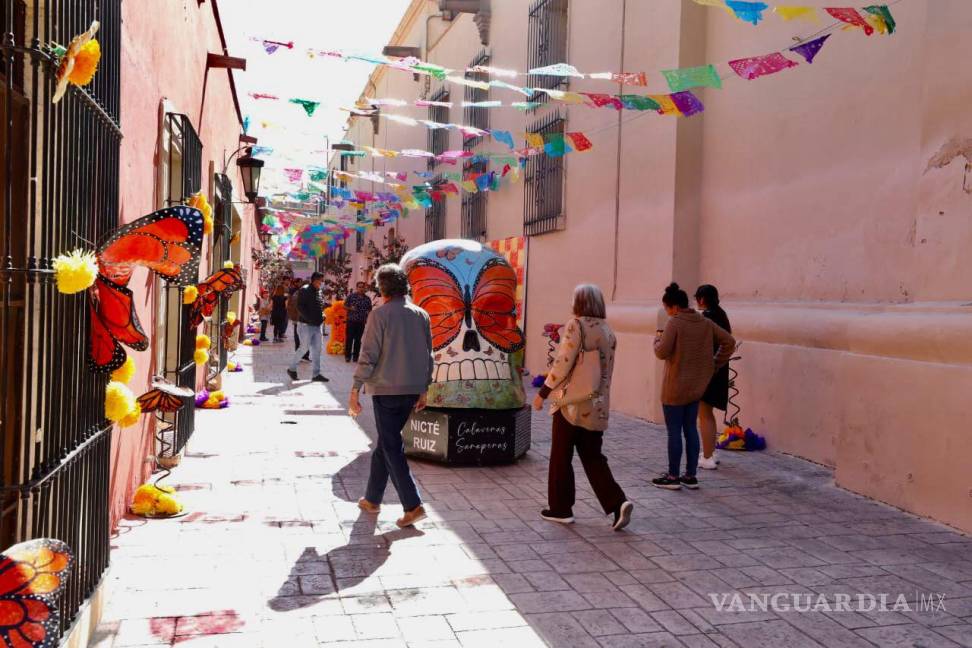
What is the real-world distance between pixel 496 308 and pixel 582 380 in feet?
7.39

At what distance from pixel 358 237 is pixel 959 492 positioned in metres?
30.8

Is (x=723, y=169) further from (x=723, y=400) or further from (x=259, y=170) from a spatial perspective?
(x=259, y=170)

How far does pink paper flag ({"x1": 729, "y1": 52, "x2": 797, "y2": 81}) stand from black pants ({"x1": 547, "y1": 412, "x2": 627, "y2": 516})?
11.5 ft

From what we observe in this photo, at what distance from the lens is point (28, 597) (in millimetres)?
2377

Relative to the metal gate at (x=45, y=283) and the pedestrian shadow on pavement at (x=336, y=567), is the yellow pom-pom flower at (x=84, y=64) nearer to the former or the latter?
the metal gate at (x=45, y=283)

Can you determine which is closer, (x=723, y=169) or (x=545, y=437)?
(x=545, y=437)

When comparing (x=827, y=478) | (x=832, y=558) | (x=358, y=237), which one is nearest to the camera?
(x=832, y=558)

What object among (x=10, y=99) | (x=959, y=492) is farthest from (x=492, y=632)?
(x=959, y=492)

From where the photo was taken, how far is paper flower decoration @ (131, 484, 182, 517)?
5.70 meters

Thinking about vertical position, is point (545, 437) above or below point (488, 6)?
below

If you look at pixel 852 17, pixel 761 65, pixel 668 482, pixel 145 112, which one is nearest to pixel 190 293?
pixel 145 112

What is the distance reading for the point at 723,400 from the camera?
780cm

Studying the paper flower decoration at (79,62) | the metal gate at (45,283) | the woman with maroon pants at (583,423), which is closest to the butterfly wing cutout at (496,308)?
the woman with maroon pants at (583,423)

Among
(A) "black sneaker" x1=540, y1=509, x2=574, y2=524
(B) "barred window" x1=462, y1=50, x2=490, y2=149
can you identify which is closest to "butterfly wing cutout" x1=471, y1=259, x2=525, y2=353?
(A) "black sneaker" x1=540, y1=509, x2=574, y2=524
